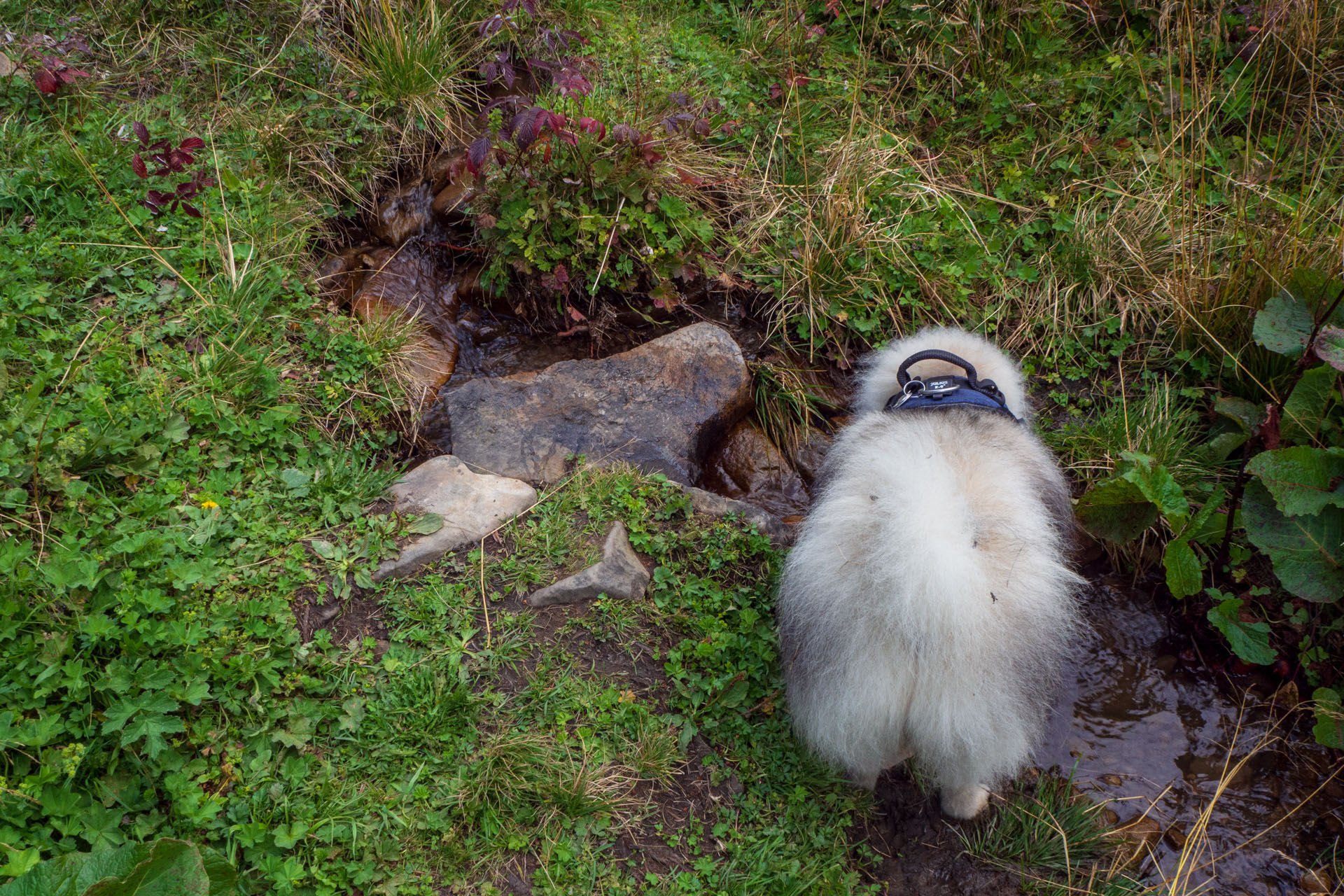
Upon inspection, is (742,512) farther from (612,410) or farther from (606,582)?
(612,410)

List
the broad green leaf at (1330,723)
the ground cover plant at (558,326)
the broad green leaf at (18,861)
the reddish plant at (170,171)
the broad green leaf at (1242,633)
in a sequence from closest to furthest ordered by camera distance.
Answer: the broad green leaf at (18,861) → the ground cover plant at (558,326) → the broad green leaf at (1330,723) → the broad green leaf at (1242,633) → the reddish plant at (170,171)

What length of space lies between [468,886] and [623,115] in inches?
151

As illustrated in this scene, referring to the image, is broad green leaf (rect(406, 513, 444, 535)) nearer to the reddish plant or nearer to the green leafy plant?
the green leafy plant

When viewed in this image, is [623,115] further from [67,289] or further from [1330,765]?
[1330,765]

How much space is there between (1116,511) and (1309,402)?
82 centimetres

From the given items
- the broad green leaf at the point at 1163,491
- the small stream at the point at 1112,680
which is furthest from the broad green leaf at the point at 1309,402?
the small stream at the point at 1112,680

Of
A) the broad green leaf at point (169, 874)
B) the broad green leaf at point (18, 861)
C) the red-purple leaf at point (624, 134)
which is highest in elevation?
the red-purple leaf at point (624, 134)

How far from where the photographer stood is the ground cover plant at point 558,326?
2.29 m

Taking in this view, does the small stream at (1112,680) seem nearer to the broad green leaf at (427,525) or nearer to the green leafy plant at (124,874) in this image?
the broad green leaf at (427,525)

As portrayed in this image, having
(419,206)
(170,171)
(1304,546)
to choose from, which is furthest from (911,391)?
(170,171)

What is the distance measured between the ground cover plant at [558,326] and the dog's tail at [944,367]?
534 millimetres

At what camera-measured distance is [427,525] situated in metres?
2.99

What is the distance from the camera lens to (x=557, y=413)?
12.0ft

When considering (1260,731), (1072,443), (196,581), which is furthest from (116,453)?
(1260,731)
